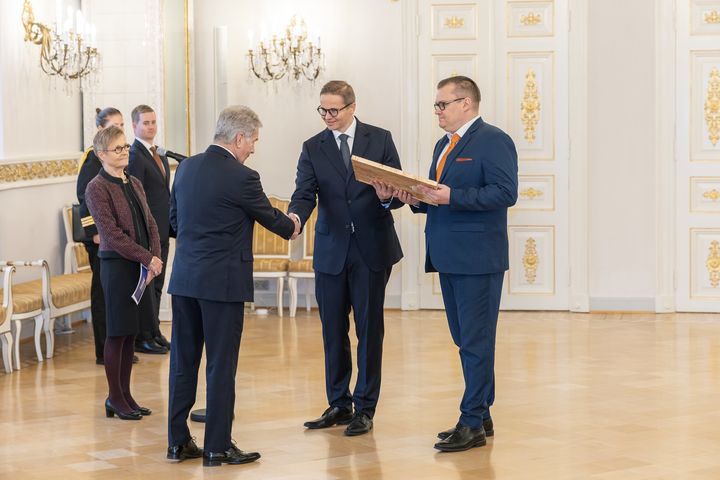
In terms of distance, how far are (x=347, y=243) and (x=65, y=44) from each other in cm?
443

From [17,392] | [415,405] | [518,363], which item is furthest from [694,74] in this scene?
[17,392]

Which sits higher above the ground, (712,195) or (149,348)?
(712,195)

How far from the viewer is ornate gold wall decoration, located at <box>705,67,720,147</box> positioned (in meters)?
9.77

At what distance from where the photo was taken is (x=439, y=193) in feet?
17.0

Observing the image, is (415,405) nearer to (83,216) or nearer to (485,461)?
(485,461)

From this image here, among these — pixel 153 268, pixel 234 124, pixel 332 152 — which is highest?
pixel 234 124

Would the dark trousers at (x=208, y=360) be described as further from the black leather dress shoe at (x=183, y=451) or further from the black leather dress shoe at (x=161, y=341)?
the black leather dress shoe at (x=161, y=341)

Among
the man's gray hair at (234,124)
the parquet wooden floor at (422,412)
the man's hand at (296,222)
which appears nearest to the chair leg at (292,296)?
the parquet wooden floor at (422,412)

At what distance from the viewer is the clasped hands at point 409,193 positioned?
204 inches

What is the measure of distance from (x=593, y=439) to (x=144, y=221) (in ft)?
8.60

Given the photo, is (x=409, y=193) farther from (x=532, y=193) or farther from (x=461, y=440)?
(x=532, y=193)

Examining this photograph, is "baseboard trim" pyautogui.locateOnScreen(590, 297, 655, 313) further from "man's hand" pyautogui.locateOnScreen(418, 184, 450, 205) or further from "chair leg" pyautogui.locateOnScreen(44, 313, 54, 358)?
"man's hand" pyautogui.locateOnScreen(418, 184, 450, 205)

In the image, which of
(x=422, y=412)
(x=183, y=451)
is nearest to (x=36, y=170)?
(x=422, y=412)

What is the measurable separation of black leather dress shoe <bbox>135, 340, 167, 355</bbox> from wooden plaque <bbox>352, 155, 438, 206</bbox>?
3287 mm
